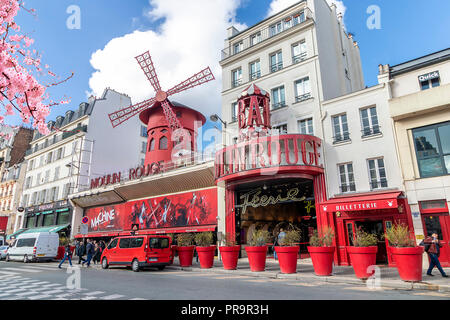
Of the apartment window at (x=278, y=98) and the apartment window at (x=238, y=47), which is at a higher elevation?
the apartment window at (x=238, y=47)

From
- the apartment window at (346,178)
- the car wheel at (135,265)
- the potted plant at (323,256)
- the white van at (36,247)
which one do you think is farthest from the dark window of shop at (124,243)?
the apartment window at (346,178)

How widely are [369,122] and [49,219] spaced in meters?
30.6

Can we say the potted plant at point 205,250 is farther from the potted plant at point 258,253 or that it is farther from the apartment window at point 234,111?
the apartment window at point 234,111

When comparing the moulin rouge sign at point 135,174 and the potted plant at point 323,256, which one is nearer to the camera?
the potted plant at point 323,256

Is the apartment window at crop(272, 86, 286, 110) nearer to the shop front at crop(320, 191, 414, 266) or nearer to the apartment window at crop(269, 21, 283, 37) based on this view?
the apartment window at crop(269, 21, 283, 37)

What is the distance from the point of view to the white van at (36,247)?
18875 mm

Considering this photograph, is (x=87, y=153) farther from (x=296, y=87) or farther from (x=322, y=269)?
(x=322, y=269)

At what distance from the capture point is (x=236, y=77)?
19203 mm

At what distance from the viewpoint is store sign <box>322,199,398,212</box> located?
36.5 feet

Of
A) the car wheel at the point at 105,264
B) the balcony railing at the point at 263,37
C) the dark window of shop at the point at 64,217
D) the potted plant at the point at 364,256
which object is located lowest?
the car wheel at the point at 105,264

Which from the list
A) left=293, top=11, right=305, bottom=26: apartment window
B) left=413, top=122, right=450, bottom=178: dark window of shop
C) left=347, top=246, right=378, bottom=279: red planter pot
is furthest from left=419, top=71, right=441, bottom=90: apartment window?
left=347, top=246, right=378, bottom=279: red planter pot

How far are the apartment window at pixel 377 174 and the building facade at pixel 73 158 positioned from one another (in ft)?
79.6

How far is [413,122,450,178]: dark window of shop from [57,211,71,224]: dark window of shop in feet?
93.0
